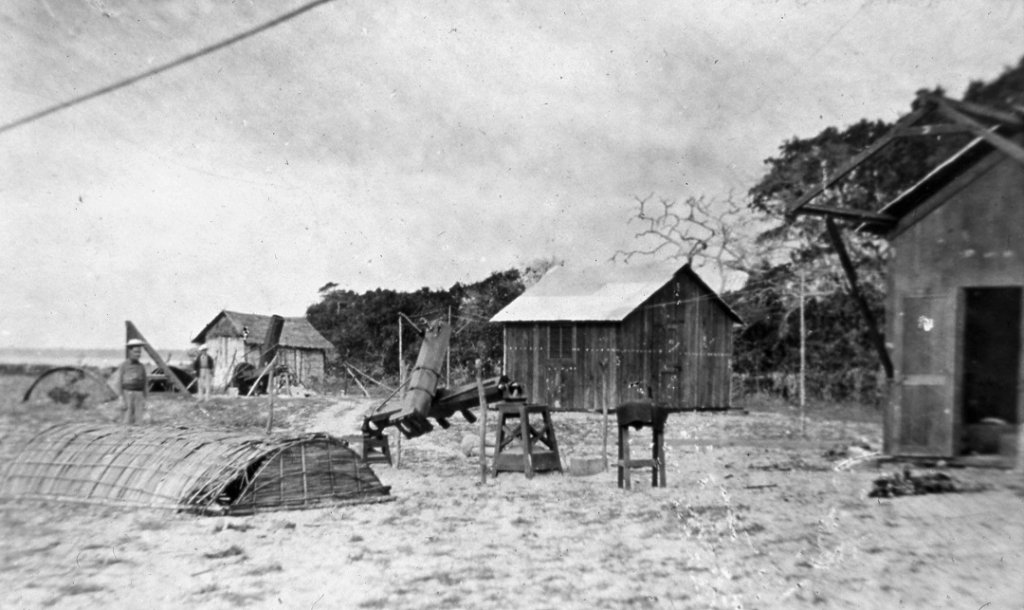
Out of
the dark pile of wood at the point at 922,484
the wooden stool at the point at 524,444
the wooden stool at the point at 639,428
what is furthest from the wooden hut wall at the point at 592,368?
the dark pile of wood at the point at 922,484

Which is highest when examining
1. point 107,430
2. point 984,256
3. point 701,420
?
point 984,256

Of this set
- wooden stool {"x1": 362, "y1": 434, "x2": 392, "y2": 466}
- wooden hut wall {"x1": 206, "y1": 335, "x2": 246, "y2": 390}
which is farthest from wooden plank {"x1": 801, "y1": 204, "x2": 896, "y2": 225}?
wooden hut wall {"x1": 206, "y1": 335, "x2": 246, "y2": 390}

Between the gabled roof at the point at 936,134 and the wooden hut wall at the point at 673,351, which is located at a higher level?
the gabled roof at the point at 936,134

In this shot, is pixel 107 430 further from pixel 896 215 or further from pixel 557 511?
pixel 896 215

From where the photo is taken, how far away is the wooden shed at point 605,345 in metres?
21.5

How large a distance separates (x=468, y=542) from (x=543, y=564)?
103 centimetres

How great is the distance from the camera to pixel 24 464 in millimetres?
7922

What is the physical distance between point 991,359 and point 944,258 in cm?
286

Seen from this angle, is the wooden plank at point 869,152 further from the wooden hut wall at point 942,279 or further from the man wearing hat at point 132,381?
the man wearing hat at point 132,381

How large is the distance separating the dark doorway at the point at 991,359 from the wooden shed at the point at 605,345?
14053mm

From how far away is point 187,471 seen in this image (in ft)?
23.7

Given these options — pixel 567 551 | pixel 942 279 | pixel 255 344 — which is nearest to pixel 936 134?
Result: pixel 942 279

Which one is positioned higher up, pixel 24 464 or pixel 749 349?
pixel 749 349

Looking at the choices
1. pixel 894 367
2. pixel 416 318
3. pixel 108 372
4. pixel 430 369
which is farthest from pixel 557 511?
pixel 416 318
